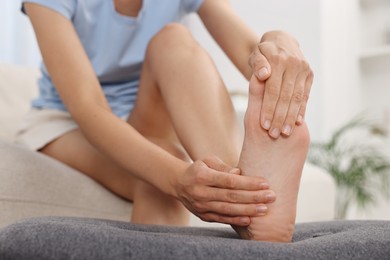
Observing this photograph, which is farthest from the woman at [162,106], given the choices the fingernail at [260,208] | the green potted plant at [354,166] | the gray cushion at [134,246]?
the green potted plant at [354,166]

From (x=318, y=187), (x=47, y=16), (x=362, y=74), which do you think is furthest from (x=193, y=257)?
(x=362, y=74)

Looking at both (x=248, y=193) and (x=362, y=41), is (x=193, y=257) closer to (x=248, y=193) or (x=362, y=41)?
(x=248, y=193)

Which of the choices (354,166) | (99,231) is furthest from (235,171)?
(354,166)

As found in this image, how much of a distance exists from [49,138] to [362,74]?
8.14ft

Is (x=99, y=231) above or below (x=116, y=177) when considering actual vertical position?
above

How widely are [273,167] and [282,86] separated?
111mm

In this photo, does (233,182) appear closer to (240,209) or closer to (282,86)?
(240,209)

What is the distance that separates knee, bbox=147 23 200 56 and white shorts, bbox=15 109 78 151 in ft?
0.88

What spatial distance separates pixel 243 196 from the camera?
26.1 inches

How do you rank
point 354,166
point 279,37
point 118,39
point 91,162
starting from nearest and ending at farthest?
point 279,37 → point 91,162 → point 118,39 → point 354,166

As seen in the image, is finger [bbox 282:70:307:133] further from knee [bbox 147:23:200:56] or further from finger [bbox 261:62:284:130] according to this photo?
knee [bbox 147:23:200:56]

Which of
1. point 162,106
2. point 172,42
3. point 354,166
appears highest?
point 172,42

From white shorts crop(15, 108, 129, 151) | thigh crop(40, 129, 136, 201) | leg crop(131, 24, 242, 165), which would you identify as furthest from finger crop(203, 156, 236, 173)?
white shorts crop(15, 108, 129, 151)

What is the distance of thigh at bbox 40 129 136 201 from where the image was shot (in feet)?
3.38
